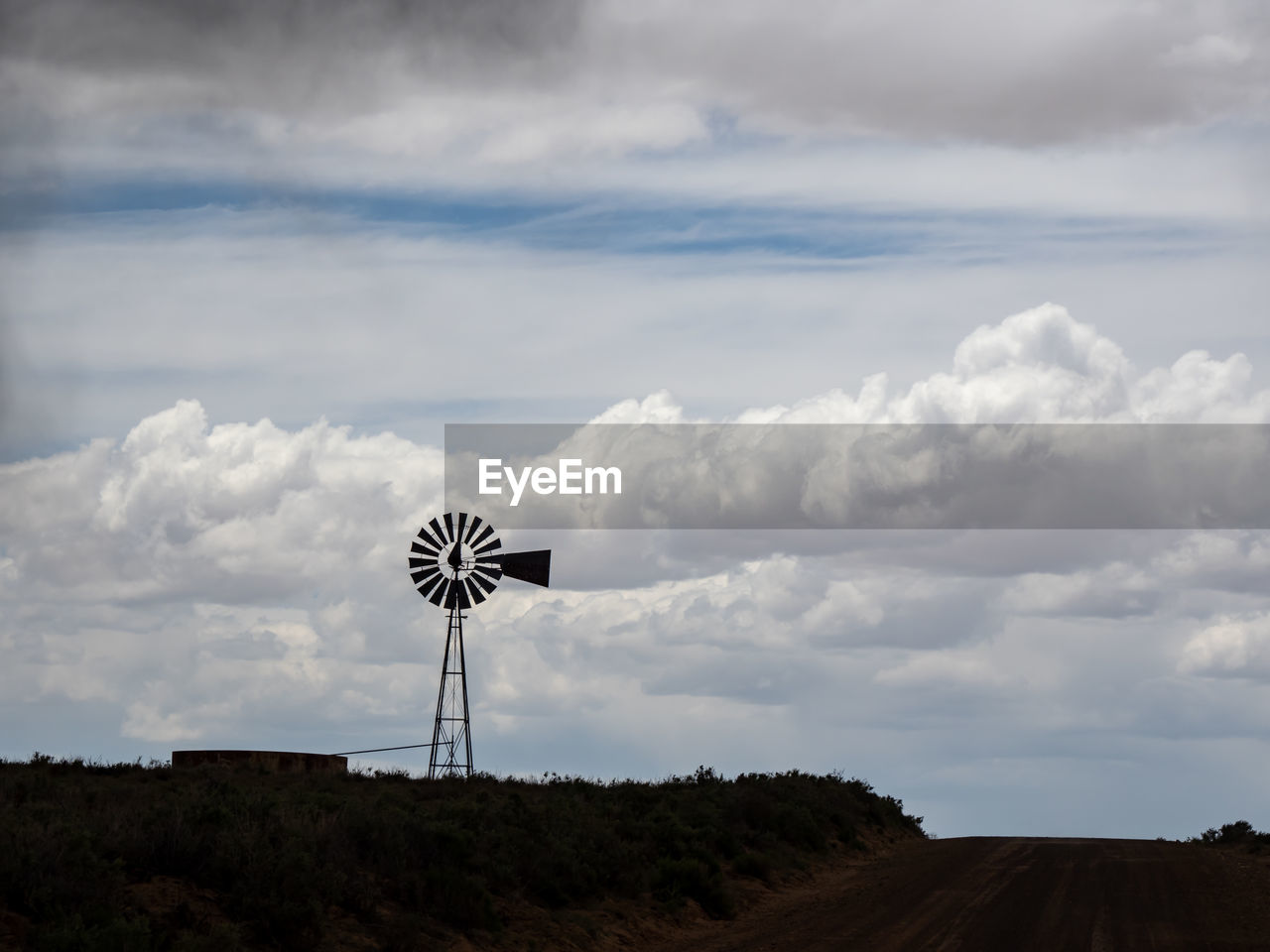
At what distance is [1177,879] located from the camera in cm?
2823

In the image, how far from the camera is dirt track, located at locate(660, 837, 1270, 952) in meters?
20.3

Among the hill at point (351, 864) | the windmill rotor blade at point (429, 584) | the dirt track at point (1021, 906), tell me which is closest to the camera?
the hill at point (351, 864)

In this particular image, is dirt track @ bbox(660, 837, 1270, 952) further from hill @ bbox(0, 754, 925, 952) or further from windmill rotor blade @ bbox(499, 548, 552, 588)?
windmill rotor blade @ bbox(499, 548, 552, 588)

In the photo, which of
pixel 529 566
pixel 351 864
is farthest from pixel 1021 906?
pixel 529 566

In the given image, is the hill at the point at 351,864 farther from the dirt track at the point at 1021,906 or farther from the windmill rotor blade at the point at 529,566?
the windmill rotor blade at the point at 529,566

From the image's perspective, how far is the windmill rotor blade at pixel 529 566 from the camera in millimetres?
51844

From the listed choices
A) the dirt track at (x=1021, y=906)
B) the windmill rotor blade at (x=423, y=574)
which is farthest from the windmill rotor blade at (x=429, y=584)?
the dirt track at (x=1021, y=906)

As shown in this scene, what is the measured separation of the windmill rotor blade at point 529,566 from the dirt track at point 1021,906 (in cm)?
2137

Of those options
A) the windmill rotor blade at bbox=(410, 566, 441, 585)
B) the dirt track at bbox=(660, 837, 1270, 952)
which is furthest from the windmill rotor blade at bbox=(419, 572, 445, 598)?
the dirt track at bbox=(660, 837, 1270, 952)

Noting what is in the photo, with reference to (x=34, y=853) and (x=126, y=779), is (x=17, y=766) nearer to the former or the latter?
(x=126, y=779)

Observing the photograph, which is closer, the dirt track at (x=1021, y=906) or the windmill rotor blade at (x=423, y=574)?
the dirt track at (x=1021, y=906)

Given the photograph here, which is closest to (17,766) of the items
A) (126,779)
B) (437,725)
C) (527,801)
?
(126,779)

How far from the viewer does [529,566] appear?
52.2m

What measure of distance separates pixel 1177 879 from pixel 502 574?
97.2 feet
